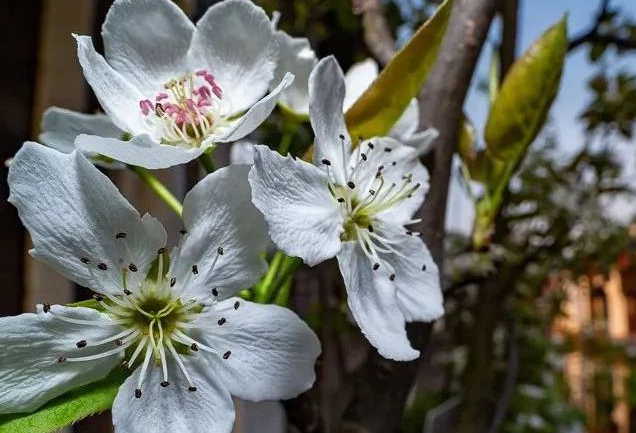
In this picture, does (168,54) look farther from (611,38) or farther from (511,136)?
(611,38)

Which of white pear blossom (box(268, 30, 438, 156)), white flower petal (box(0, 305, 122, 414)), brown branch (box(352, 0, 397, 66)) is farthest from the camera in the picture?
brown branch (box(352, 0, 397, 66))

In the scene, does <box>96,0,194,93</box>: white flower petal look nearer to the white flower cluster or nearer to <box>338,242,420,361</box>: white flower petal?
the white flower cluster

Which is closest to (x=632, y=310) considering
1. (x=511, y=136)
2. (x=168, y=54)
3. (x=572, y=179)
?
(x=572, y=179)

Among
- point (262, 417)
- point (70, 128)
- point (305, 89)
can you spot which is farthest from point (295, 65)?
point (262, 417)

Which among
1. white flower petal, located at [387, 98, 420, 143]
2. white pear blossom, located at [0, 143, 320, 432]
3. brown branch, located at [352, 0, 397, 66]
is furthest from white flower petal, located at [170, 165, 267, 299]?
brown branch, located at [352, 0, 397, 66]

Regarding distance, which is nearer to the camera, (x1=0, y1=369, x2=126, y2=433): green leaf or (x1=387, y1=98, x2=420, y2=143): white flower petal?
(x1=0, y1=369, x2=126, y2=433): green leaf

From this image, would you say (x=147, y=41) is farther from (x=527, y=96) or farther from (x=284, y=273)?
(x=527, y=96)
